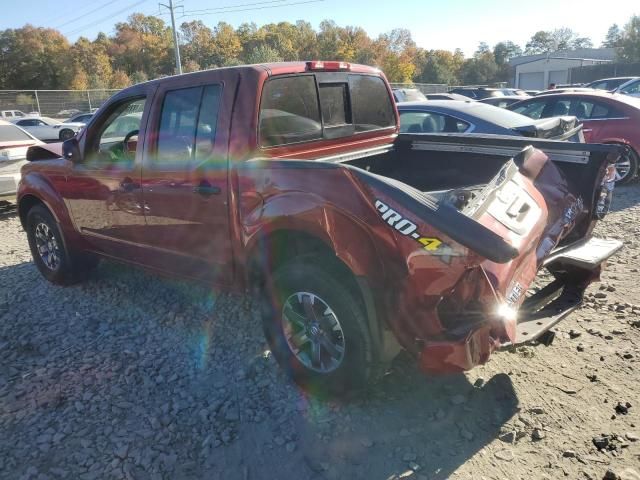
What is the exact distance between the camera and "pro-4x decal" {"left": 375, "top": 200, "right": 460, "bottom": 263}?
8.01 feet

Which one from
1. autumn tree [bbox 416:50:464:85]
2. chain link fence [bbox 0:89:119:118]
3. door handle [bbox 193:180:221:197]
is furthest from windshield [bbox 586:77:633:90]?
autumn tree [bbox 416:50:464:85]

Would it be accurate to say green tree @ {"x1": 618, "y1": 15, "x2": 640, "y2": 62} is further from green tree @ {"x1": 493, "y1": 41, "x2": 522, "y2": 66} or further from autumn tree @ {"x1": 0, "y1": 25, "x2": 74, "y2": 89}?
autumn tree @ {"x1": 0, "y1": 25, "x2": 74, "y2": 89}

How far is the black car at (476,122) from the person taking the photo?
6.56 metres

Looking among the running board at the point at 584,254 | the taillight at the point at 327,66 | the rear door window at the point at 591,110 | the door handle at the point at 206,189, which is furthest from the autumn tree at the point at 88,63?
the running board at the point at 584,254

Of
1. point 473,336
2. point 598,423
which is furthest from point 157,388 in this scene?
point 598,423

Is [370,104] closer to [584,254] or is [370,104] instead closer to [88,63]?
[584,254]

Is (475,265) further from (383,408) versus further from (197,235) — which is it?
(197,235)

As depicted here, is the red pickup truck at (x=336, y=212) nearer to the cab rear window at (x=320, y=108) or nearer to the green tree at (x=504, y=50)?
the cab rear window at (x=320, y=108)

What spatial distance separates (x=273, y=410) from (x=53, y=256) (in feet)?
11.3

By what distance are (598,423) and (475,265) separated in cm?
127

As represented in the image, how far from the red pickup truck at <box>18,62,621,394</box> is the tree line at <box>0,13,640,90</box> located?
53007 mm

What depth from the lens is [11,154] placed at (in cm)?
838

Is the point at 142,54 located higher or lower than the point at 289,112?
higher

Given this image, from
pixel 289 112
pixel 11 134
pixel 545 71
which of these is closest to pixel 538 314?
pixel 289 112
